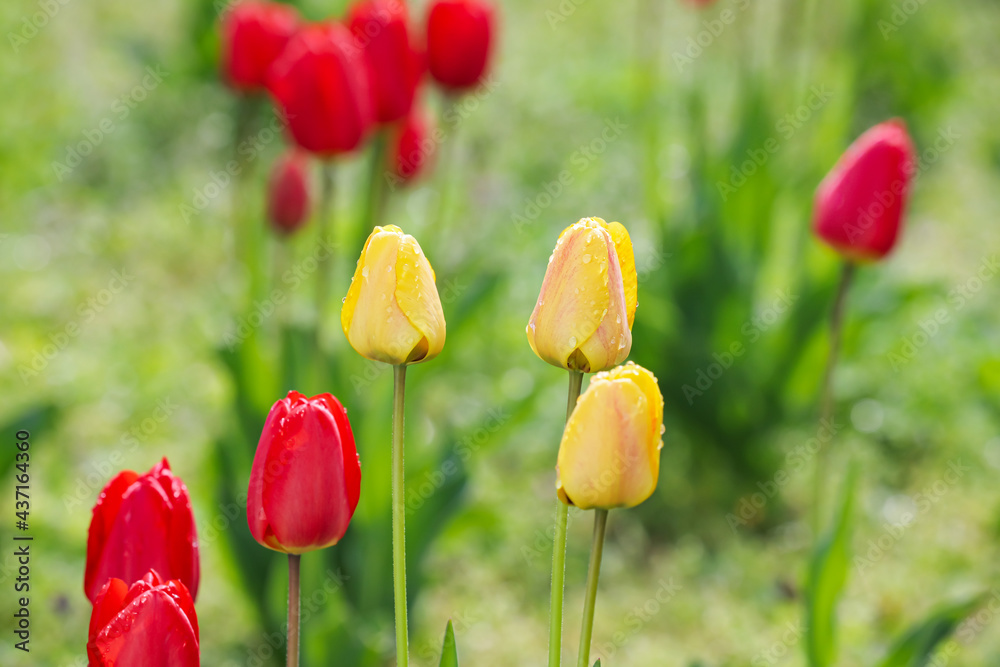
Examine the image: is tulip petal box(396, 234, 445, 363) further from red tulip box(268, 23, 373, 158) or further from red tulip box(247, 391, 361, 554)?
red tulip box(268, 23, 373, 158)

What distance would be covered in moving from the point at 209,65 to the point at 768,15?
3105 millimetres

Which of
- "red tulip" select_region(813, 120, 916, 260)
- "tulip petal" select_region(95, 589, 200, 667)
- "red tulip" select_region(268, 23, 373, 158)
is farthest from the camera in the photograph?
"red tulip" select_region(268, 23, 373, 158)

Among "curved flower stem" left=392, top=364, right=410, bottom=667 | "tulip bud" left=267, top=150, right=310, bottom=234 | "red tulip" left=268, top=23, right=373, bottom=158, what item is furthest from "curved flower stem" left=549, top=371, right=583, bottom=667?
"tulip bud" left=267, top=150, right=310, bottom=234

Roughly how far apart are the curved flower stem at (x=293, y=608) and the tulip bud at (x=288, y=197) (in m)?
1.54

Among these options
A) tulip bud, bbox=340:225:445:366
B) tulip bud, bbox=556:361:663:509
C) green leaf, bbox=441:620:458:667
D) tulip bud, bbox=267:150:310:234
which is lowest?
tulip bud, bbox=267:150:310:234

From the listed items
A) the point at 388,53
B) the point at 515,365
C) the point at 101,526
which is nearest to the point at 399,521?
the point at 101,526

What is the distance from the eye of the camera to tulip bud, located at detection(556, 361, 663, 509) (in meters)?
0.82

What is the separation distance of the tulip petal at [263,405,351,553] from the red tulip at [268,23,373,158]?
40.3 inches

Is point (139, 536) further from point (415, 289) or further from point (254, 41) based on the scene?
point (254, 41)

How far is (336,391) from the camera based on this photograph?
1.94 meters

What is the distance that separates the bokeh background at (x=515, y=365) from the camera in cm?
210

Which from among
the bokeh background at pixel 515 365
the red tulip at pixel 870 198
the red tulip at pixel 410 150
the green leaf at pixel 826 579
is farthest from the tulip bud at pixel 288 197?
the green leaf at pixel 826 579

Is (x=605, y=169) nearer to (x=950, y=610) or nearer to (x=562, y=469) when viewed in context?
(x=950, y=610)

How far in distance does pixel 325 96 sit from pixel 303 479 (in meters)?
1.07
